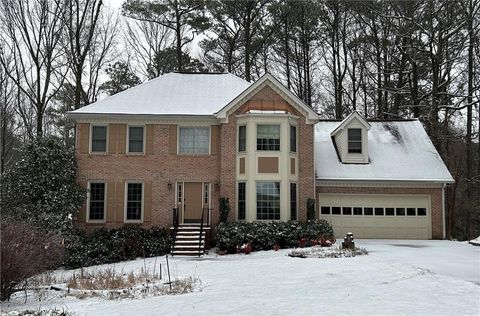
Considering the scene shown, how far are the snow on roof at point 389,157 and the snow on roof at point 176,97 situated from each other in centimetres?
554

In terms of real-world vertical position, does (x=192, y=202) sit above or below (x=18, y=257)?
above

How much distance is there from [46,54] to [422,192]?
23243mm

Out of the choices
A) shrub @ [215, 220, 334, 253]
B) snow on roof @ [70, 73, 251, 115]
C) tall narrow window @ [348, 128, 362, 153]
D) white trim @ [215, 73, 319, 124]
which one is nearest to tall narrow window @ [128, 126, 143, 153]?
snow on roof @ [70, 73, 251, 115]

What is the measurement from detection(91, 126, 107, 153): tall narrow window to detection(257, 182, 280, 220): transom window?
7.40 metres

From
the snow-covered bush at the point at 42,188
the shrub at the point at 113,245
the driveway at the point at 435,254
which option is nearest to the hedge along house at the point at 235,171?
the snow-covered bush at the point at 42,188

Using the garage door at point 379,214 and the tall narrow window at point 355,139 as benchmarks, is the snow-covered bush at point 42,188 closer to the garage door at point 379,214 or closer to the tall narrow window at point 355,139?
the garage door at point 379,214

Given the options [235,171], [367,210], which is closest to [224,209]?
[235,171]

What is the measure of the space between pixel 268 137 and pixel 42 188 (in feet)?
32.9

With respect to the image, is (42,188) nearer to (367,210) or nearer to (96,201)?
(96,201)

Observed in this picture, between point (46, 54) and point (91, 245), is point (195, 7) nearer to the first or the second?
point (46, 54)

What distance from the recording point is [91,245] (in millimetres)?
19281

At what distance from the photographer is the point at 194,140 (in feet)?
74.4

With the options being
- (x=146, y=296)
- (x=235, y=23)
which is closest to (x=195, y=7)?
(x=235, y=23)

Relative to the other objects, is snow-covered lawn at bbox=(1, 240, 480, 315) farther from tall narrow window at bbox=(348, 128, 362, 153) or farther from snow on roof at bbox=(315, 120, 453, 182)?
tall narrow window at bbox=(348, 128, 362, 153)
